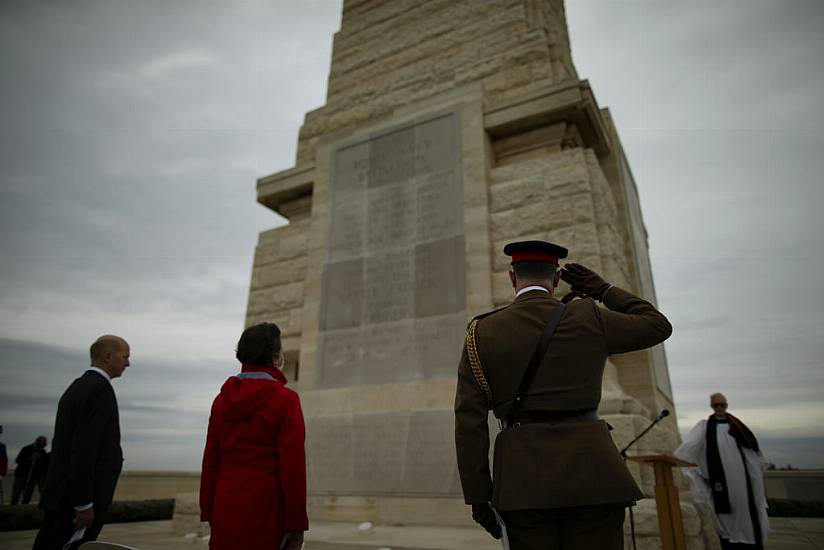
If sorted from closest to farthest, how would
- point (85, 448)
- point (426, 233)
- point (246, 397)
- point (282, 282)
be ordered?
point (246, 397) < point (85, 448) < point (426, 233) < point (282, 282)

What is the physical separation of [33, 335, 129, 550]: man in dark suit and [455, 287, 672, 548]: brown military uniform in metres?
2.39

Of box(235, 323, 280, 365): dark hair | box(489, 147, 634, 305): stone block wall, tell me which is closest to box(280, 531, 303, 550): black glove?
box(235, 323, 280, 365): dark hair

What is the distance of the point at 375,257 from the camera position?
671cm

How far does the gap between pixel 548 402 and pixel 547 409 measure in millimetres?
27

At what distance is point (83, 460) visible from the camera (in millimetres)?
3084

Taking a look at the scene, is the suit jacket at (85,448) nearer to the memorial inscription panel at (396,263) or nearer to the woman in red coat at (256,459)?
the woman in red coat at (256,459)

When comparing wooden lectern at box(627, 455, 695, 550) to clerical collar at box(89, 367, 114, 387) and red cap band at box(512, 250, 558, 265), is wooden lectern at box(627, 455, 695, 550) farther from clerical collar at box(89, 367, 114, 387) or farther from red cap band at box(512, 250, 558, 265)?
clerical collar at box(89, 367, 114, 387)

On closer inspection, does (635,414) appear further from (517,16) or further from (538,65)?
(517,16)

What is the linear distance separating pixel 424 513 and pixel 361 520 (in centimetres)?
76

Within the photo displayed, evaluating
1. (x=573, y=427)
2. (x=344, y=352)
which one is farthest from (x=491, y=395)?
(x=344, y=352)

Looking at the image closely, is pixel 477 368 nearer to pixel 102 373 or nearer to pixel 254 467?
pixel 254 467

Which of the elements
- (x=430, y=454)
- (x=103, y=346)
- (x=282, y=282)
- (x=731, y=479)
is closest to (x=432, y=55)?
(x=282, y=282)

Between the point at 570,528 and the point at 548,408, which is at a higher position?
the point at 548,408

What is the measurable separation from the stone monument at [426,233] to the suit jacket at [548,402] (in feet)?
9.22
